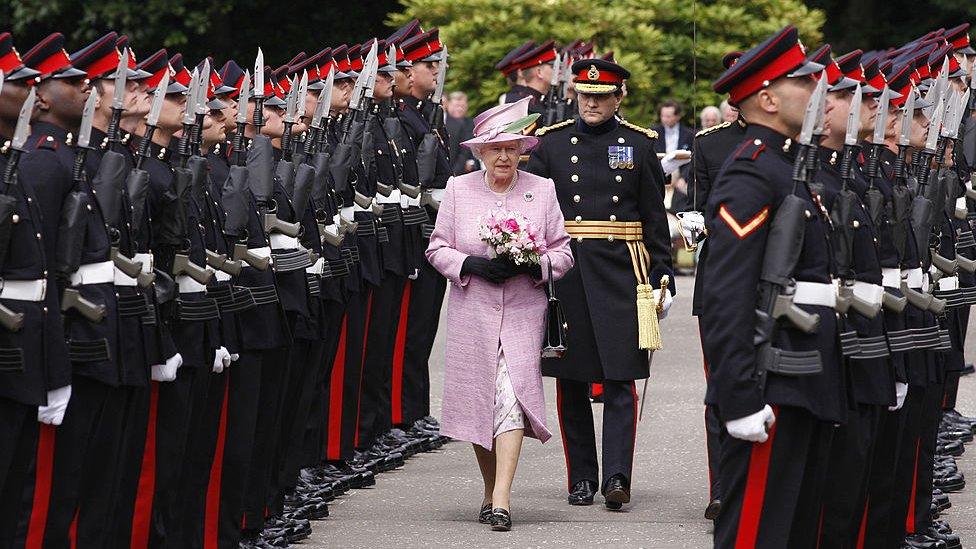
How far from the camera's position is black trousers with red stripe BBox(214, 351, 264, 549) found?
26.7 feet

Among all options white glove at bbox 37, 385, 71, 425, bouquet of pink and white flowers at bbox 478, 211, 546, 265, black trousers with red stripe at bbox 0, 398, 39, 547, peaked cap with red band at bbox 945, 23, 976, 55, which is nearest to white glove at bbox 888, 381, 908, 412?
bouquet of pink and white flowers at bbox 478, 211, 546, 265

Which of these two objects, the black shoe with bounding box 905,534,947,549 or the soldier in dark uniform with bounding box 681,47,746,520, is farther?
the soldier in dark uniform with bounding box 681,47,746,520

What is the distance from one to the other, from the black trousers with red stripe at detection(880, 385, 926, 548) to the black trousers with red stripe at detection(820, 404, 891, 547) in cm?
88

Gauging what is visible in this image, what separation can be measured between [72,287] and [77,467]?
1.87 ft

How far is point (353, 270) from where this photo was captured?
Result: 33.6ft

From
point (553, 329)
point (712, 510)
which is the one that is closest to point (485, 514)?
point (553, 329)

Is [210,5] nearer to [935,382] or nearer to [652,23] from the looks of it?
[652,23]

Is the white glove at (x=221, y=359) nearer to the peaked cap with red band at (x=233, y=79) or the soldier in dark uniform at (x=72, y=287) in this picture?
the soldier in dark uniform at (x=72, y=287)

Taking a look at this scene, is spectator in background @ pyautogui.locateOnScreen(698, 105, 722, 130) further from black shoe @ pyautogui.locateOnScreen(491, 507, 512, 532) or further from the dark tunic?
black shoe @ pyautogui.locateOnScreen(491, 507, 512, 532)

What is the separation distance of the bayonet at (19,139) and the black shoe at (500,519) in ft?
11.2

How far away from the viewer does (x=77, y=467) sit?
669 cm

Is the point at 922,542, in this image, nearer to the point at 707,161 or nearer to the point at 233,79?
the point at 707,161

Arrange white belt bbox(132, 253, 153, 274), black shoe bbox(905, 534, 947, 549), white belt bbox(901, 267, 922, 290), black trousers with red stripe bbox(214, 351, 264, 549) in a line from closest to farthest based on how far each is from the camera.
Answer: white belt bbox(132, 253, 153, 274) → white belt bbox(901, 267, 922, 290) → black trousers with red stripe bbox(214, 351, 264, 549) → black shoe bbox(905, 534, 947, 549)

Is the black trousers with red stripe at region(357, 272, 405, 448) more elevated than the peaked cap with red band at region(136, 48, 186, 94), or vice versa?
the peaked cap with red band at region(136, 48, 186, 94)
